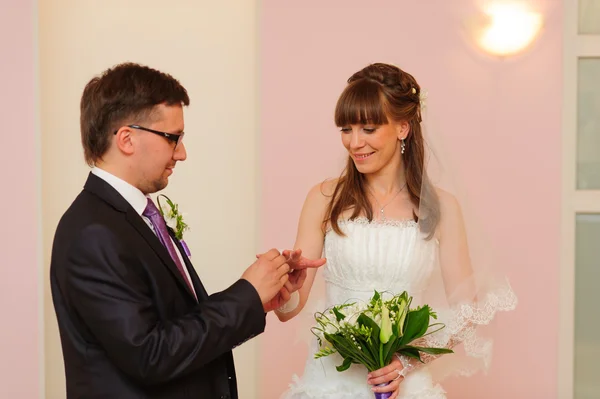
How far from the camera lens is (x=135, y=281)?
2.07 m

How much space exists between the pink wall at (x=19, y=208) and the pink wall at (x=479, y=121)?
1.42 m

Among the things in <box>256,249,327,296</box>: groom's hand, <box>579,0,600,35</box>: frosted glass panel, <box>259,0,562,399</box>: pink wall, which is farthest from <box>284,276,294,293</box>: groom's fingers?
<box>579,0,600,35</box>: frosted glass panel

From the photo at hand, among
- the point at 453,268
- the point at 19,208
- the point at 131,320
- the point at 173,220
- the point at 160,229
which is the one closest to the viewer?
the point at 131,320

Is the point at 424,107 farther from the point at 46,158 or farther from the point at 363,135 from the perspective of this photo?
the point at 46,158

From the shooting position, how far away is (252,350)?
5043 mm

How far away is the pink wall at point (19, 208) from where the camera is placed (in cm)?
425

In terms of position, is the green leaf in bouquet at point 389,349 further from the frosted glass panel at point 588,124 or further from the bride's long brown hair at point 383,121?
the frosted glass panel at point 588,124

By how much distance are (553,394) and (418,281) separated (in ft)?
7.36

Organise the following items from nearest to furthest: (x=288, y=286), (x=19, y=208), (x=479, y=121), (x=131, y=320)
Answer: (x=131, y=320), (x=288, y=286), (x=19, y=208), (x=479, y=121)

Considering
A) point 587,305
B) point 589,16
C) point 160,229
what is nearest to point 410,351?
point 160,229

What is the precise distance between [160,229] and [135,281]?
1.08 feet

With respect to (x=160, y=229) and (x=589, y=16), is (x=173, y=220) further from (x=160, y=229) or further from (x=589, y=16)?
(x=589, y=16)

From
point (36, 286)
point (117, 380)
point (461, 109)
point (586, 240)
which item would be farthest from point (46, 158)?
point (586, 240)

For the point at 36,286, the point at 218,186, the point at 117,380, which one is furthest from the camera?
the point at 218,186
